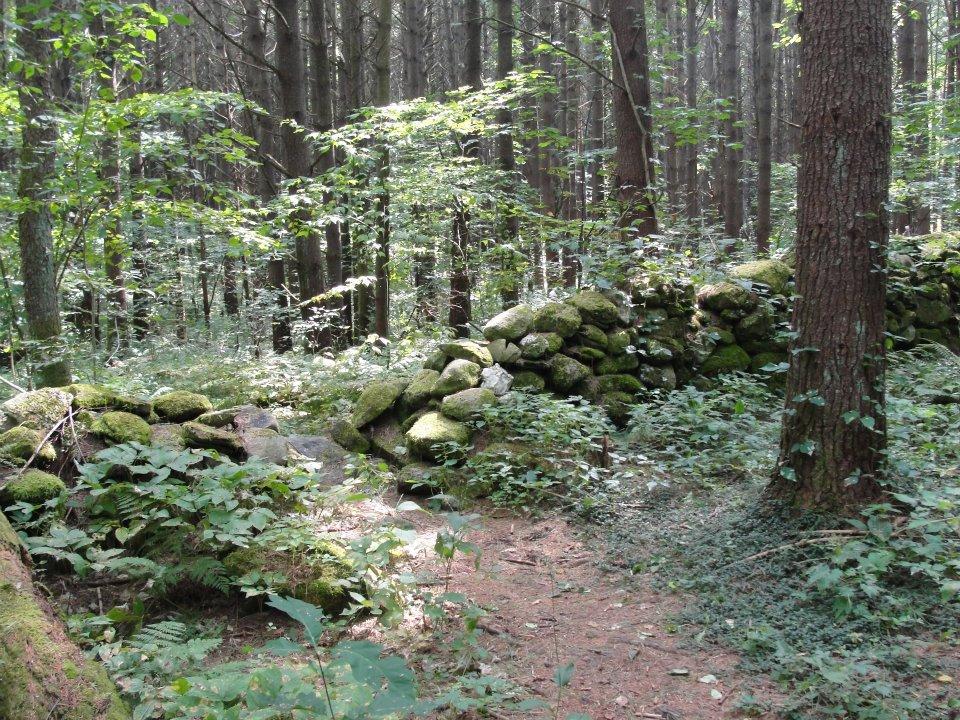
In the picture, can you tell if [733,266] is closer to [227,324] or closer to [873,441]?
[873,441]

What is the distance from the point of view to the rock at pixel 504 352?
6.56 metres

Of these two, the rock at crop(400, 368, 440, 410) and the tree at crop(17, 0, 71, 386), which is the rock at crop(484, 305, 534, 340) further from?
the tree at crop(17, 0, 71, 386)

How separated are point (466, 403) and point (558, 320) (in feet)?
4.43

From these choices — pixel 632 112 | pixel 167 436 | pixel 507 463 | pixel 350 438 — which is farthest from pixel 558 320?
pixel 167 436

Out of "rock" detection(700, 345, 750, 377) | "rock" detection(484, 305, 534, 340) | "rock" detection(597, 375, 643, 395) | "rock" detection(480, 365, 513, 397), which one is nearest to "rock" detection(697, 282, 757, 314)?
"rock" detection(700, 345, 750, 377)

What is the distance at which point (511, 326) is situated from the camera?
6750mm

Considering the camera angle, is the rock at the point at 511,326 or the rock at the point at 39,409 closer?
the rock at the point at 39,409

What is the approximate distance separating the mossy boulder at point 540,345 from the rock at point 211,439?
2.89m

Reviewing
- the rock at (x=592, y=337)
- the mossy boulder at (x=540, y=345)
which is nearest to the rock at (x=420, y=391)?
the mossy boulder at (x=540, y=345)

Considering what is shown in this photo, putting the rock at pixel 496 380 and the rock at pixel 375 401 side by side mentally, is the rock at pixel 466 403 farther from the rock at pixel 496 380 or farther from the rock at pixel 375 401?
the rock at pixel 375 401

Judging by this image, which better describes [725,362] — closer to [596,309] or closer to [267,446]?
[596,309]

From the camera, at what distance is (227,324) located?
1562 centimetres

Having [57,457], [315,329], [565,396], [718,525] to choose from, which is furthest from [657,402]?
[315,329]

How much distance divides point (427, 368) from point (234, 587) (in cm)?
349
